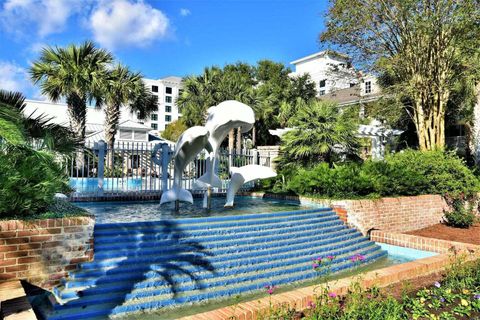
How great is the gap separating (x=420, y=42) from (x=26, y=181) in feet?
47.5

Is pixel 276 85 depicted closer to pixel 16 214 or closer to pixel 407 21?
pixel 407 21

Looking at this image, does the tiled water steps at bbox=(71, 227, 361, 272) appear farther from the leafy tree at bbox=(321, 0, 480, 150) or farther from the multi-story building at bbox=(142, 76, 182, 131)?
the multi-story building at bbox=(142, 76, 182, 131)

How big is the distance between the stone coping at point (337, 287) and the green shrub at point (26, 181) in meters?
2.87

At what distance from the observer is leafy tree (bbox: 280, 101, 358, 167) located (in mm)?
16281

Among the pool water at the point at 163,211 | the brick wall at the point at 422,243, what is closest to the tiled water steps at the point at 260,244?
the brick wall at the point at 422,243

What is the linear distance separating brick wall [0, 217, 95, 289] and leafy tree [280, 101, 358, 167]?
12172mm

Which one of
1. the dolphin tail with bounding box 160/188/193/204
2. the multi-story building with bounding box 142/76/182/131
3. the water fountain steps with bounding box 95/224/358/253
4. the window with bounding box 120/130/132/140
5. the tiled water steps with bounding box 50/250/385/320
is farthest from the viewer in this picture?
the multi-story building with bounding box 142/76/182/131

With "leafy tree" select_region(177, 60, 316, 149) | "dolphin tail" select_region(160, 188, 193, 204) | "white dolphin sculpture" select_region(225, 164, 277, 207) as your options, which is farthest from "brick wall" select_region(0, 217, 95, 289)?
"leafy tree" select_region(177, 60, 316, 149)

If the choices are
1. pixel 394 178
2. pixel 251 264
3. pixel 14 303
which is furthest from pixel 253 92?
pixel 14 303

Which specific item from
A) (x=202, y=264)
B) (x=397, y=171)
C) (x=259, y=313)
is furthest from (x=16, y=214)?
(x=397, y=171)

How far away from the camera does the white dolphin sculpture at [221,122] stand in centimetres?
970

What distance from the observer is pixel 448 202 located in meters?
12.5

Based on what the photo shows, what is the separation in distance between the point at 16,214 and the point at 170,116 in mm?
82067

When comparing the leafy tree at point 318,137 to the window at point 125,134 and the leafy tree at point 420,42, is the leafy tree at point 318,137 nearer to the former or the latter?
the leafy tree at point 420,42
